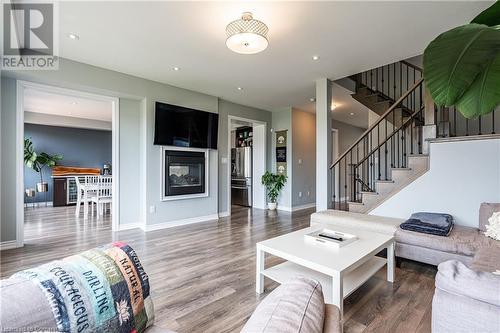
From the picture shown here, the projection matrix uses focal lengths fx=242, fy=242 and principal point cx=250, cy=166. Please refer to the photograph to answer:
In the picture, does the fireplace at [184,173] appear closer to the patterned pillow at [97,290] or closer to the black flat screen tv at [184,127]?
the black flat screen tv at [184,127]

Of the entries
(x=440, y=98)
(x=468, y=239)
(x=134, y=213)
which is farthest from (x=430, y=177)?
(x=134, y=213)

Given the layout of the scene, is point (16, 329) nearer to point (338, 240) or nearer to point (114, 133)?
point (338, 240)

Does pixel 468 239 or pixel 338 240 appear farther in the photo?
pixel 468 239

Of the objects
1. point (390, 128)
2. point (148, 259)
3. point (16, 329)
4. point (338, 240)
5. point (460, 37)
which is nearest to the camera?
point (16, 329)

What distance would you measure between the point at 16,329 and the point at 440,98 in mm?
2006

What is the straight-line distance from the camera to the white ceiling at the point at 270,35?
2.32 metres

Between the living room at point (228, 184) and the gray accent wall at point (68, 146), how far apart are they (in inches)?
96.9

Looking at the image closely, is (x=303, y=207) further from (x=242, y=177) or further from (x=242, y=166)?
(x=242, y=166)

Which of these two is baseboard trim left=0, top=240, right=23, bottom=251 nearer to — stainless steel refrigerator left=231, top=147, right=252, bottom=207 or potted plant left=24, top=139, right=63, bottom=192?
potted plant left=24, top=139, right=63, bottom=192

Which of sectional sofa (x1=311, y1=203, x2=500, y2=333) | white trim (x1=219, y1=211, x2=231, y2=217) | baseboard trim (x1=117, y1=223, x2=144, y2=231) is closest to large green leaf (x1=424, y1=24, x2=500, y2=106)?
sectional sofa (x1=311, y1=203, x2=500, y2=333)

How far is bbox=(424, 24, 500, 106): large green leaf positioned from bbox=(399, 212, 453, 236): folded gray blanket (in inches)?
71.0

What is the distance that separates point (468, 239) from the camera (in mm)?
2406

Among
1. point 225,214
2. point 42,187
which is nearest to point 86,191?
point 42,187

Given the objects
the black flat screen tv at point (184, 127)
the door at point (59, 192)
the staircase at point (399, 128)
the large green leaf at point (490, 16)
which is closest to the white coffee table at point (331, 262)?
the staircase at point (399, 128)
